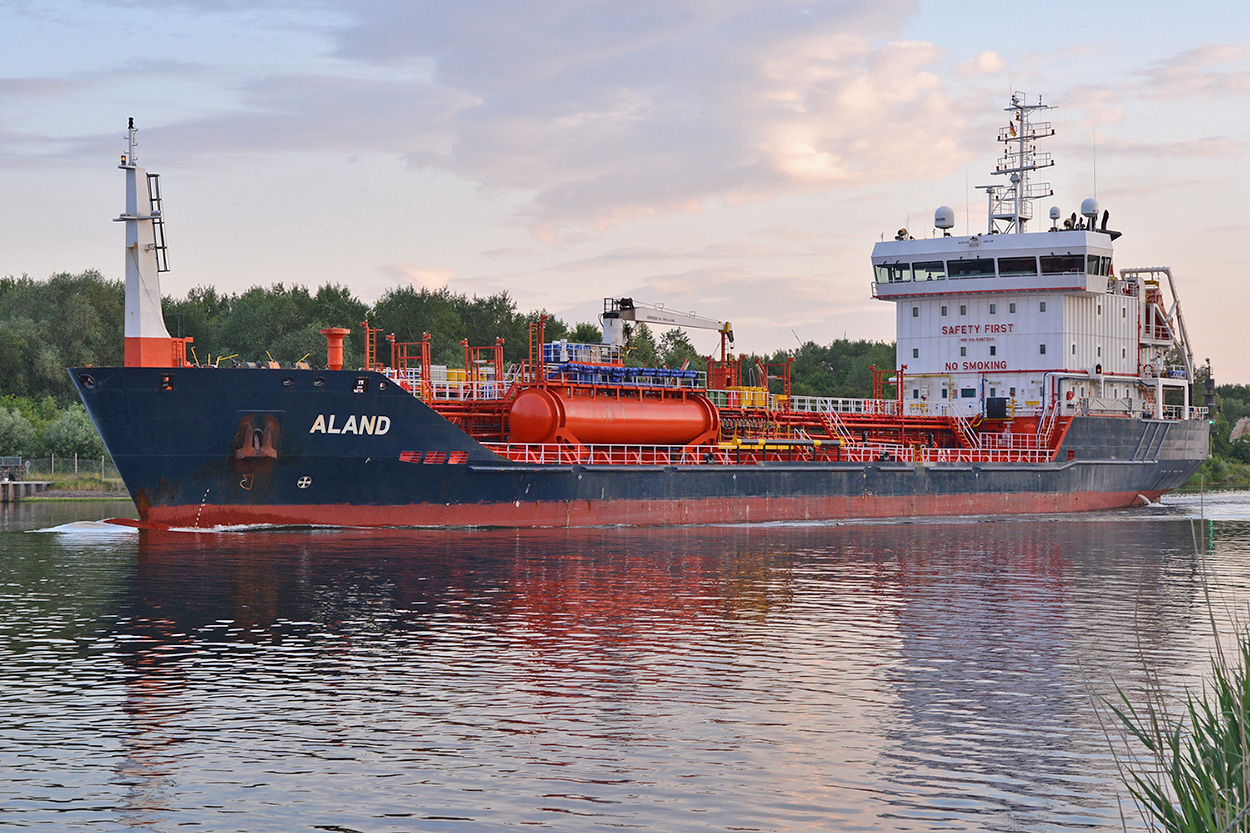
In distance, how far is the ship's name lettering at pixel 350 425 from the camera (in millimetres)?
36719

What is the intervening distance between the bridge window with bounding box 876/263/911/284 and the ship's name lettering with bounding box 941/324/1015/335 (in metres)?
2.91

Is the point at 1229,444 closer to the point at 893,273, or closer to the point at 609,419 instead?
the point at 893,273

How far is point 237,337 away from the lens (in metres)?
100

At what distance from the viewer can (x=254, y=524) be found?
37375 millimetres

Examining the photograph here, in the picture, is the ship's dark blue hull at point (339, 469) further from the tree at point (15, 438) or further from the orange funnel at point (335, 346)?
the tree at point (15, 438)

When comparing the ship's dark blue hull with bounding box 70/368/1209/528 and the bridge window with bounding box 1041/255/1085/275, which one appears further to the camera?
the bridge window with bounding box 1041/255/1085/275

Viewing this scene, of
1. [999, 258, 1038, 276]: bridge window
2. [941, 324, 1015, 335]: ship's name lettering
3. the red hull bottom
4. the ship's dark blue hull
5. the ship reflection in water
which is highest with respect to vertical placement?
[999, 258, 1038, 276]: bridge window

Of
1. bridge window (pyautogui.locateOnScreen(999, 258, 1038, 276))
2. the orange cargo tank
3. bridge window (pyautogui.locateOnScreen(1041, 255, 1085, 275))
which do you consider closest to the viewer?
the orange cargo tank

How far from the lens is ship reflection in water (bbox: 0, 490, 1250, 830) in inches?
492

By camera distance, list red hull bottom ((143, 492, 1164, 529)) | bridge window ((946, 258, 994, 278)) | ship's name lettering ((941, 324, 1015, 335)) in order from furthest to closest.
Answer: ship's name lettering ((941, 324, 1015, 335)) < bridge window ((946, 258, 994, 278)) < red hull bottom ((143, 492, 1164, 529))

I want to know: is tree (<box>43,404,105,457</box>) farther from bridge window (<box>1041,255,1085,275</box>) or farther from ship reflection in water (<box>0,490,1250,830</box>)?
bridge window (<box>1041,255,1085,275</box>)

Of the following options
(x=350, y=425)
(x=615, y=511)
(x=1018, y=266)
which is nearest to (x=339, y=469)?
(x=350, y=425)

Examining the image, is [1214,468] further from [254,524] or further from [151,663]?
[151,663]

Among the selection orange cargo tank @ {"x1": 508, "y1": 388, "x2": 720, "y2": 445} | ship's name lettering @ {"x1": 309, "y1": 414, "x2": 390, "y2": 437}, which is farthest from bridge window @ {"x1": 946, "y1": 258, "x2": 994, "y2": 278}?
ship's name lettering @ {"x1": 309, "y1": 414, "x2": 390, "y2": 437}
